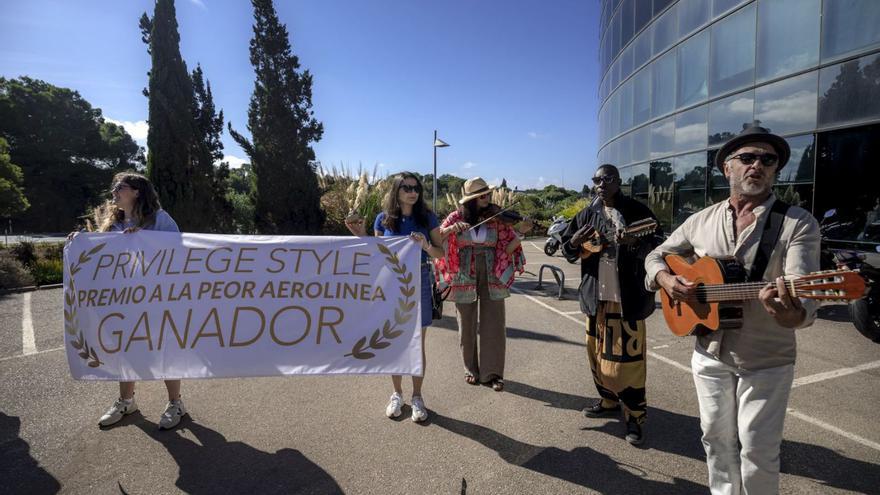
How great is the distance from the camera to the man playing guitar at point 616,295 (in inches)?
121

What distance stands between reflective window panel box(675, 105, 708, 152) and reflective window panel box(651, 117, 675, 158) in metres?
0.27

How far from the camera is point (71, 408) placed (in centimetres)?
368

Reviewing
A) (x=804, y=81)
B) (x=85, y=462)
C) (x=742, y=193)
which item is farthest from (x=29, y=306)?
(x=804, y=81)

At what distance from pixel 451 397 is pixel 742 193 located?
2741 millimetres

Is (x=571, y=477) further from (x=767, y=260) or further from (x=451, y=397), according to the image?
(x=767, y=260)

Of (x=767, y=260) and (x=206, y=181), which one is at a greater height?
(x=206, y=181)

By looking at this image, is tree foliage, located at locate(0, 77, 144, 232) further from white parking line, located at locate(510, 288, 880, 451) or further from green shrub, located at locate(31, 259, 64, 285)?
white parking line, located at locate(510, 288, 880, 451)

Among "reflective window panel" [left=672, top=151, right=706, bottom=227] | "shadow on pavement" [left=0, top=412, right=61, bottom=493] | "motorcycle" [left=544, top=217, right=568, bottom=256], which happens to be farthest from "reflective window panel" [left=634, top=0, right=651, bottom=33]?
"shadow on pavement" [left=0, top=412, right=61, bottom=493]

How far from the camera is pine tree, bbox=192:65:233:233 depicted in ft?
39.1

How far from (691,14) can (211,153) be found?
14544 millimetres

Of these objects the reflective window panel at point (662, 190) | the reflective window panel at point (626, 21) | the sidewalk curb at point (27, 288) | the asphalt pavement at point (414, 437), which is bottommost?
the asphalt pavement at point (414, 437)

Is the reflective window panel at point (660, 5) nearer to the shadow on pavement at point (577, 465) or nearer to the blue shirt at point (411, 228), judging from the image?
the blue shirt at point (411, 228)

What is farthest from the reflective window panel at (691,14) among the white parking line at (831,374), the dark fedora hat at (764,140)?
the dark fedora hat at (764,140)

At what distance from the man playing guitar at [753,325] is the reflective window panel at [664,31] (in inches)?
536
